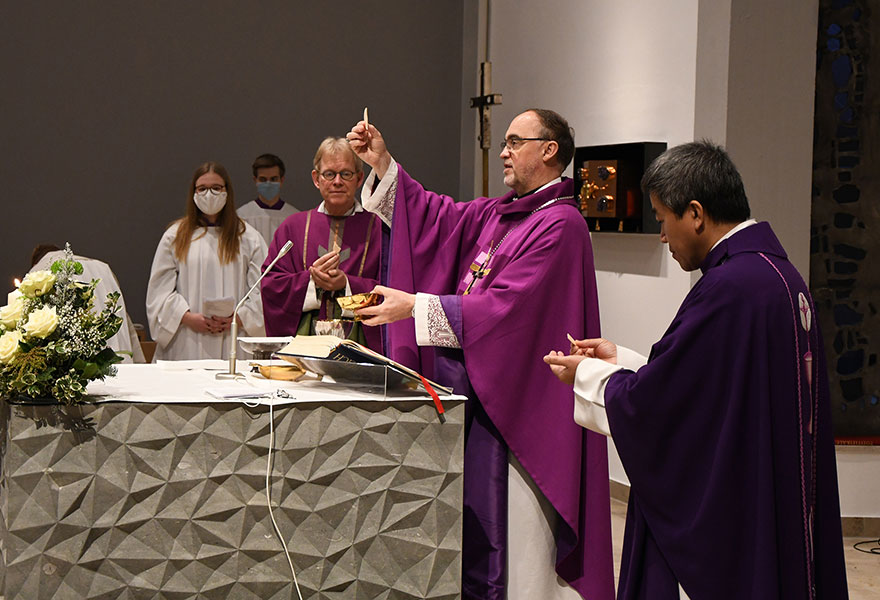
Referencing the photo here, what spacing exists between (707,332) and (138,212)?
6734 millimetres

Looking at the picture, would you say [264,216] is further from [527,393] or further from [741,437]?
[741,437]

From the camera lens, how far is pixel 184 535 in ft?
8.89

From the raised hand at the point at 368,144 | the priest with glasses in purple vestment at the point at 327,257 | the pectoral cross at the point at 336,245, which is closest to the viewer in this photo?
the raised hand at the point at 368,144

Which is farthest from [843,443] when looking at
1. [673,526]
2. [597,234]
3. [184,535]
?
[184,535]

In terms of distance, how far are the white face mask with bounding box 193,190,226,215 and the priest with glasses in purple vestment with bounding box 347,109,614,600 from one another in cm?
255

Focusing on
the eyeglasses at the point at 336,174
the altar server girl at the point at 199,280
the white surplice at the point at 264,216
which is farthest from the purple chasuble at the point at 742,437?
the white surplice at the point at 264,216

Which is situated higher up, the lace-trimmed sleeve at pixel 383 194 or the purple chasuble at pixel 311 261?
the lace-trimmed sleeve at pixel 383 194

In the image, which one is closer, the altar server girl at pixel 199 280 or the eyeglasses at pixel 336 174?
the eyeglasses at pixel 336 174

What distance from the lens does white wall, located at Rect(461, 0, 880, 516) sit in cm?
501

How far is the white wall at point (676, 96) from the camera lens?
501cm

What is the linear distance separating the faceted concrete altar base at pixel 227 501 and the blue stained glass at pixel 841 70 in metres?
3.44

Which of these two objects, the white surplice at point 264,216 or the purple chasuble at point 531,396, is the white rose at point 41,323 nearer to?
the purple chasuble at point 531,396

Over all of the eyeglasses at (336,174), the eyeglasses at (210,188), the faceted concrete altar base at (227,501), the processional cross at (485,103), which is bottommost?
the faceted concrete altar base at (227,501)

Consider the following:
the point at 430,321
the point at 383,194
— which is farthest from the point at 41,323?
the point at 383,194
